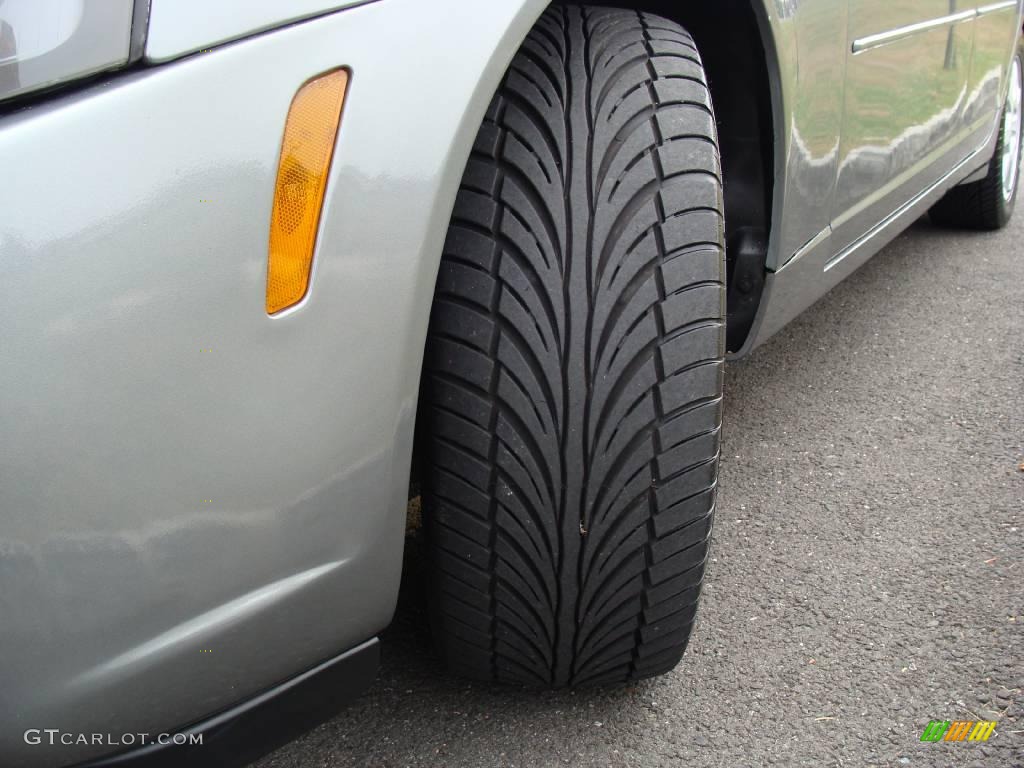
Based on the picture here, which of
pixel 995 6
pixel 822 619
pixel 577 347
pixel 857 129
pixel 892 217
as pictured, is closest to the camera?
pixel 577 347

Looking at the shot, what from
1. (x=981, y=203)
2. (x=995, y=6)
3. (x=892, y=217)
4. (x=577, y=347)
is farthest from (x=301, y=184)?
(x=981, y=203)

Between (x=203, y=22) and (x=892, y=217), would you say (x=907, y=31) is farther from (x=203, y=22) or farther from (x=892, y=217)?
(x=203, y=22)

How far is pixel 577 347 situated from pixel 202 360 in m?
0.43

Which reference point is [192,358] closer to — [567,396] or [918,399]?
[567,396]

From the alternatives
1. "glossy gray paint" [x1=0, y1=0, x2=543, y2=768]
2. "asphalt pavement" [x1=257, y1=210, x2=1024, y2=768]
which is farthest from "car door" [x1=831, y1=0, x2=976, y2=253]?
"glossy gray paint" [x1=0, y1=0, x2=543, y2=768]

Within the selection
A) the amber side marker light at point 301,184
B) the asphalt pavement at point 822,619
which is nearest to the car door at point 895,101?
the asphalt pavement at point 822,619

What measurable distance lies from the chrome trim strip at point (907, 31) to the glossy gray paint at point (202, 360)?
88 centimetres

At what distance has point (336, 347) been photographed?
83 cm

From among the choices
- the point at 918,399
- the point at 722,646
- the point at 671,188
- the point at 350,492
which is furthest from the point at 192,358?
the point at 918,399

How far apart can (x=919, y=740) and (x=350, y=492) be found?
0.85 m

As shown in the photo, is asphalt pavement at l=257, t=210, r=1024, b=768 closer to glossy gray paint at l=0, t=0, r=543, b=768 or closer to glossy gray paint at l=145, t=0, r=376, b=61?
glossy gray paint at l=0, t=0, r=543, b=768

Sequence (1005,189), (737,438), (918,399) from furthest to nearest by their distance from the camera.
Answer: (1005,189) → (918,399) → (737,438)

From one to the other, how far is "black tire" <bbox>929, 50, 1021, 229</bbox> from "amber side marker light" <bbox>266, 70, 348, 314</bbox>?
123 inches

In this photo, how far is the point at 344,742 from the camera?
4.05 feet
